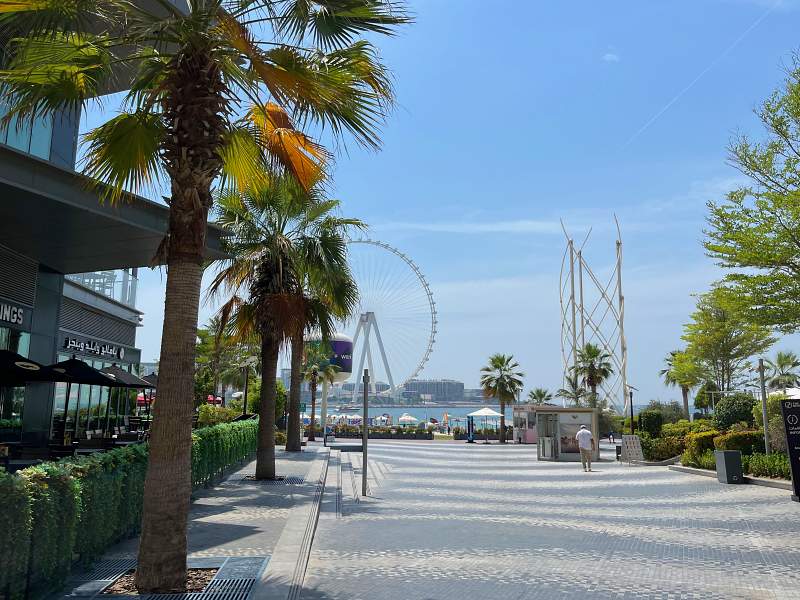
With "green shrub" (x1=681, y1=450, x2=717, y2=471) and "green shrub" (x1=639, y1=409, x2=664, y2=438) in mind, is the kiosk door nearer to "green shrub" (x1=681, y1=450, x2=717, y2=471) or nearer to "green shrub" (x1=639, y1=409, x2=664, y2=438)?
"green shrub" (x1=681, y1=450, x2=717, y2=471)

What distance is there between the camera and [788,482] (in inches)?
623

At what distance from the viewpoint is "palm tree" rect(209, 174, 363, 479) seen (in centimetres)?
1504

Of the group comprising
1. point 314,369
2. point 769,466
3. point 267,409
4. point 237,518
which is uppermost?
point 314,369

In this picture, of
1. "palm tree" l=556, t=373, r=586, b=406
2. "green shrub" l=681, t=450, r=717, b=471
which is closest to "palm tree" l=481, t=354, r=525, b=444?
"palm tree" l=556, t=373, r=586, b=406

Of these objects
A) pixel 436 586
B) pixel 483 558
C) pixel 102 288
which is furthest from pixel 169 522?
pixel 102 288

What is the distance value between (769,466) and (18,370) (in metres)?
17.5

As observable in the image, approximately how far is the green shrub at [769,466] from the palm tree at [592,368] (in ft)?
114

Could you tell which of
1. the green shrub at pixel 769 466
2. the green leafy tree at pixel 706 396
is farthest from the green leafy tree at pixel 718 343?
the green shrub at pixel 769 466

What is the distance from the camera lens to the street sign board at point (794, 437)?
43.8 ft

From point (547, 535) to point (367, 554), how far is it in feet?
10.2

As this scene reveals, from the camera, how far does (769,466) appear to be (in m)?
17.2

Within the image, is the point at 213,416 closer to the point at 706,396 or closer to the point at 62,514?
the point at 62,514

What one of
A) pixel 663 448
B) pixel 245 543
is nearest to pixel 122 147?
pixel 245 543

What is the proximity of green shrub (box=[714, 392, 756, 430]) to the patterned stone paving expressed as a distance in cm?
981
